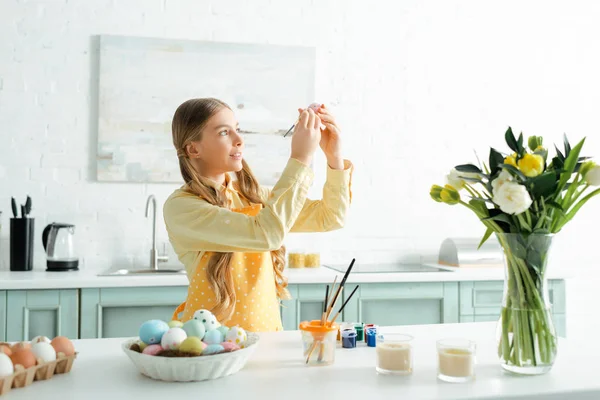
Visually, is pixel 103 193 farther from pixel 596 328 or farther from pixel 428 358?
pixel 596 328

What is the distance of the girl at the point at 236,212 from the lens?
1.52 m

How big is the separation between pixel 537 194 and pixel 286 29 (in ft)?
7.99

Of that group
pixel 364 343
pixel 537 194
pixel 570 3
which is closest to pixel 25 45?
pixel 364 343

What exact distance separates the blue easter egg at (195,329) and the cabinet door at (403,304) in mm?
1672

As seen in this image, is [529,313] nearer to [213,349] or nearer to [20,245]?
[213,349]

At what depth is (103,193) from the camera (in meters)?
3.16

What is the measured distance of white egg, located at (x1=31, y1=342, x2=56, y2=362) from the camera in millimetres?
1134

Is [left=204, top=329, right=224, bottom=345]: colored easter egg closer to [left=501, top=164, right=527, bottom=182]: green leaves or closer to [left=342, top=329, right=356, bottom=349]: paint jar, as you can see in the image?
[left=342, top=329, right=356, bottom=349]: paint jar

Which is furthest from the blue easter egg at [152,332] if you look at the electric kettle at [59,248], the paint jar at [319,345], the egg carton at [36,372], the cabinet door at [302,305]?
the electric kettle at [59,248]

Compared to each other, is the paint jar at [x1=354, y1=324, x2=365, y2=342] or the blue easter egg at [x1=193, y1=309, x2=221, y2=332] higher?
the blue easter egg at [x1=193, y1=309, x2=221, y2=332]

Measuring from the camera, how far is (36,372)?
1120 millimetres

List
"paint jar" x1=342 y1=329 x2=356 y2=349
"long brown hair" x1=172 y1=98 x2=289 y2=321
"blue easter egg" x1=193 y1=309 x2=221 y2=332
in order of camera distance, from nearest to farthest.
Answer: "blue easter egg" x1=193 y1=309 x2=221 y2=332
"paint jar" x1=342 y1=329 x2=356 y2=349
"long brown hair" x1=172 y1=98 x2=289 y2=321

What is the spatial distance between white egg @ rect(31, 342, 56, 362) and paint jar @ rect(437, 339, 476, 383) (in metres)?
0.74

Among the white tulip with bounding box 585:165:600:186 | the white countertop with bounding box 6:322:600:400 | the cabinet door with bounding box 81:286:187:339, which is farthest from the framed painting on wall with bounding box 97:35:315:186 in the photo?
the white tulip with bounding box 585:165:600:186
